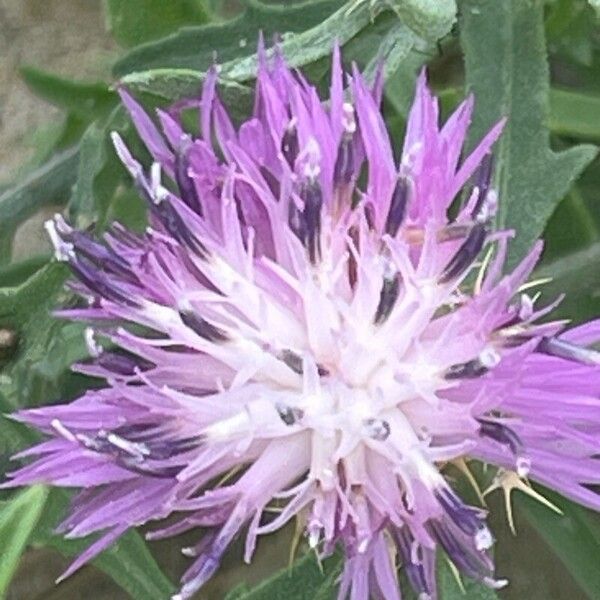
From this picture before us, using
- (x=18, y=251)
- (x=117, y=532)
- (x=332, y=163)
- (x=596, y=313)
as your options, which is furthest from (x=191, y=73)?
(x=18, y=251)

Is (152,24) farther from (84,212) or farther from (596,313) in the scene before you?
(596,313)

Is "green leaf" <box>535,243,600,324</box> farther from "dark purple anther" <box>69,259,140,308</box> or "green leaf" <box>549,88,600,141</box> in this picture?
"dark purple anther" <box>69,259,140,308</box>

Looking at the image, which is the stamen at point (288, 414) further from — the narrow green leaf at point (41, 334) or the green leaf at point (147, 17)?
the green leaf at point (147, 17)

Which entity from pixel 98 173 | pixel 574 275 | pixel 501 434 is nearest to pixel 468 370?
pixel 501 434

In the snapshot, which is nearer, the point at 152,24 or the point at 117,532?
the point at 117,532

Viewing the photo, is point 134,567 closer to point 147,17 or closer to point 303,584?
point 303,584

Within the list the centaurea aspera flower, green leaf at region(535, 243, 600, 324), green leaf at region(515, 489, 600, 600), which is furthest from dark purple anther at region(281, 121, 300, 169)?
green leaf at region(515, 489, 600, 600)
